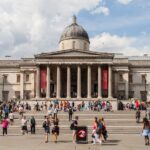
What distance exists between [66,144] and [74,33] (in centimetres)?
5973

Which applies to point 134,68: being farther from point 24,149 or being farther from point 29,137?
point 24,149

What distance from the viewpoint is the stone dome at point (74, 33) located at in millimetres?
83375

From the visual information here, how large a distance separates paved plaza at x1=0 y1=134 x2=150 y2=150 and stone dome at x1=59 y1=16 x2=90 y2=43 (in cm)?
5549

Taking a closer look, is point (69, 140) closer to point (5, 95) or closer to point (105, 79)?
point (105, 79)

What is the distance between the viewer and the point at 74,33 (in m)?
83.4

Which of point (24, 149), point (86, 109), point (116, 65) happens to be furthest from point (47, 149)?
point (116, 65)

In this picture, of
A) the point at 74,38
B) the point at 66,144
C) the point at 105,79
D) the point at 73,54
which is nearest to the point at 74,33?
the point at 74,38

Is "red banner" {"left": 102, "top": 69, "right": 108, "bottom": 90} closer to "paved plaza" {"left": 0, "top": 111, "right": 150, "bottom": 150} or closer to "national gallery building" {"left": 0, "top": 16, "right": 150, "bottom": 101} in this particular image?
"national gallery building" {"left": 0, "top": 16, "right": 150, "bottom": 101}

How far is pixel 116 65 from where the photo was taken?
3095 inches

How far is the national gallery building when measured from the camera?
71188 millimetres

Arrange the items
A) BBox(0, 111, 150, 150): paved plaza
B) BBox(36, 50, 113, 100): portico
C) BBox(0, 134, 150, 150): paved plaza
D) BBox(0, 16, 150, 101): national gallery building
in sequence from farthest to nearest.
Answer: BBox(0, 16, 150, 101): national gallery building → BBox(36, 50, 113, 100): portico → BBox(0, 111, 150, 150): paved plaza → BBox(0, 134, 150, 150): paved plaza

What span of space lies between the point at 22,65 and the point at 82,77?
12.5 meters

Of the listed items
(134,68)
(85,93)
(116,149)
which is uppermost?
(134,68)

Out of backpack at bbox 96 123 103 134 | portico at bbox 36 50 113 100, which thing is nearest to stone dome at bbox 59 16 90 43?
portico at bbox 36 50 113 100
